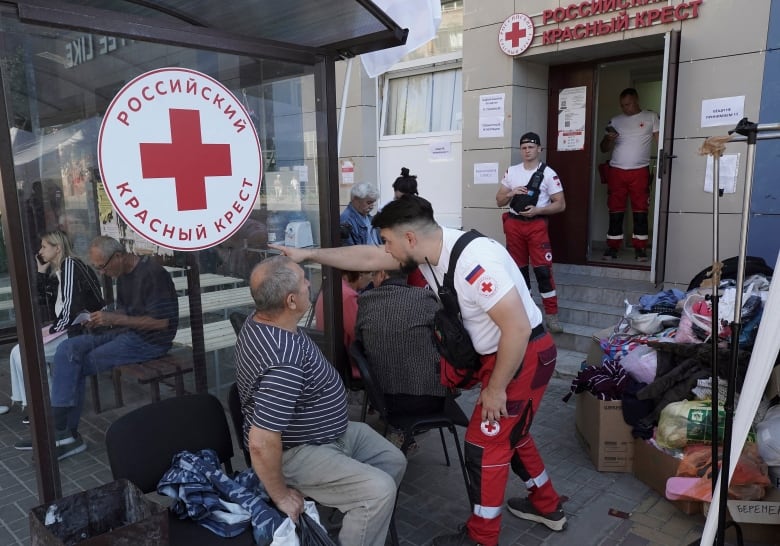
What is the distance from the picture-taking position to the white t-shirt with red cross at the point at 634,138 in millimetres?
5562

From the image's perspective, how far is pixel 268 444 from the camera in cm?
193

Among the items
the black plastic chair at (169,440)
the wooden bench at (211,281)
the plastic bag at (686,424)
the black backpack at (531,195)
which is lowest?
the plastic bag at (686,424)

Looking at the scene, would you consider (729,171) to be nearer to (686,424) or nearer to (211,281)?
(686,424)

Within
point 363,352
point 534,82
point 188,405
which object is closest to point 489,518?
point 363,352

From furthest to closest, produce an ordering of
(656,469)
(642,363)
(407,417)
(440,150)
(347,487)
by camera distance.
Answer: (440,150) → (642,363) → (656,469) → (407,417) → (347,487)

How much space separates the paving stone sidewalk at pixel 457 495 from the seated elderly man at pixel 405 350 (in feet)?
1.77

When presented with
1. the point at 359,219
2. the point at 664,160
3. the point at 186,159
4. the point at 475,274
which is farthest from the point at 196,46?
the point at 664,160

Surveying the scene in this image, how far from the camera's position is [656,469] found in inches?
117

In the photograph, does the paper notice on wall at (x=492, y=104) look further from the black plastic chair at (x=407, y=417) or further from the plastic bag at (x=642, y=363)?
the black plastic chair at (x=407, y=417)

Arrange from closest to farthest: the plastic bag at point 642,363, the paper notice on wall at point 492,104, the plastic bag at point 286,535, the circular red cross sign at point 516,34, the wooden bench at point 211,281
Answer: the plastic bag at point 286,535 → the wooden bench at point 211,281 → the plastic bag at point 642,363 → the circular red cross sign at point 516,34 → the paper notice on wall at point 492,104

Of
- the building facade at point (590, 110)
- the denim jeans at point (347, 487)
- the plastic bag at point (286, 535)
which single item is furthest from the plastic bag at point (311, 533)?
the building facade at point (590, 110)

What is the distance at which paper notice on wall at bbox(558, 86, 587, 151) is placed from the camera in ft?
19.1

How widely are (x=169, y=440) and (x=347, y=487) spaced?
0.69m

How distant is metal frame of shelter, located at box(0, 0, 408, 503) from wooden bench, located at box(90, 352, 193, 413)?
0.24 ft
